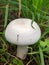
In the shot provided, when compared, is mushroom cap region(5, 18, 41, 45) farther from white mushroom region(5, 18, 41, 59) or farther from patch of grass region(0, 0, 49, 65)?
patch of grass region(0, 0, 49, 65)

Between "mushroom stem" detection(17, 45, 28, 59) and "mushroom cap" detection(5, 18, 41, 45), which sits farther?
"mushroom stem" detection(17, 45, 28, 59)

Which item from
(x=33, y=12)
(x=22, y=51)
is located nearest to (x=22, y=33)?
(x=22, y=51)

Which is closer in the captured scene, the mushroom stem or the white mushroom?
the white mushroom

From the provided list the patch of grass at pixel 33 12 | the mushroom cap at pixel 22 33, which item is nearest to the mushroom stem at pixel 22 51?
the patch of grass at pixel 33 12

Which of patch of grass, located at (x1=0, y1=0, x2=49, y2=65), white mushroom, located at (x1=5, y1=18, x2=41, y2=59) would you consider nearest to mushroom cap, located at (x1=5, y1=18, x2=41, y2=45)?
white mushroom, located at (x1=5, y1=18, x2=41, y2=59)

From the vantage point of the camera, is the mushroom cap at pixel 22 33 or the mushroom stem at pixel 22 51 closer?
the mushroom cap at pixel 22 33

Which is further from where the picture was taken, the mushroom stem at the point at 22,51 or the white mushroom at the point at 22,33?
the mushroom stem at the point at 22,51

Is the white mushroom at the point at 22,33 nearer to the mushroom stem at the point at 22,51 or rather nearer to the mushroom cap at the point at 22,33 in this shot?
the mushroom cap at the point at 22,33

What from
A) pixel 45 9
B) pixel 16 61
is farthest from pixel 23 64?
pixel 45 9

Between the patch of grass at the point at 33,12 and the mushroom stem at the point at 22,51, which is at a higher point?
the patch of grass at the point at 33,12

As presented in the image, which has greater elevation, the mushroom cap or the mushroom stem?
the mushroom cap

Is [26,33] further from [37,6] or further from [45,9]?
[45,9]

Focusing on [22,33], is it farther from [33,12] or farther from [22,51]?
[33,12]
